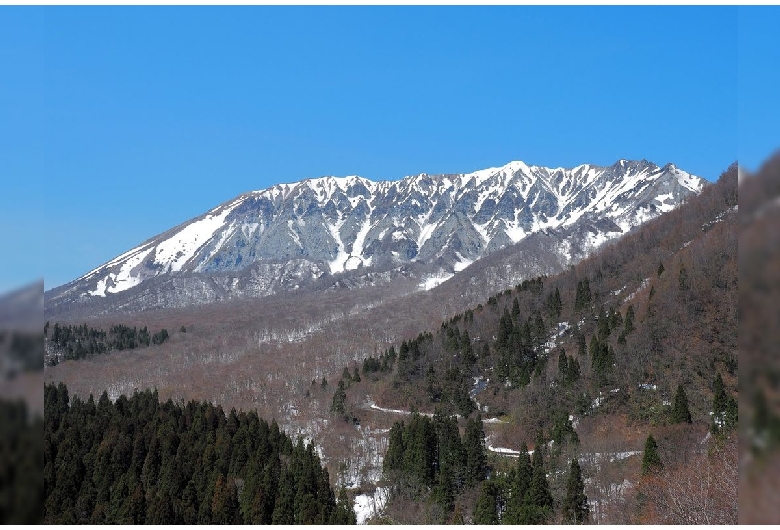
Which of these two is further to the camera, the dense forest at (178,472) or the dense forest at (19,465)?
the dense forest at (178,472)

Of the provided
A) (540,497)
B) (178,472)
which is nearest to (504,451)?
(540,497)

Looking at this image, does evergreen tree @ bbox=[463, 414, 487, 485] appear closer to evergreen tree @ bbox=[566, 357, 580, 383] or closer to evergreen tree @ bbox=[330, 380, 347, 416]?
evergreen tree @ bbox=[566, 357, 580, 383]

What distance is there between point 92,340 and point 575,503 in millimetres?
101534

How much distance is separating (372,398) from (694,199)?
1981 inches

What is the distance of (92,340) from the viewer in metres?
112

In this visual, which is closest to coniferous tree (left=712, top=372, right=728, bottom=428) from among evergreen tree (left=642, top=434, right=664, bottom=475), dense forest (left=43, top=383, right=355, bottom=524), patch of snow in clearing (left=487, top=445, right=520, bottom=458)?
evergreen tree (left=642, top=434, right=664, bottom=475)

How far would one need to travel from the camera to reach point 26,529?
2807 mm

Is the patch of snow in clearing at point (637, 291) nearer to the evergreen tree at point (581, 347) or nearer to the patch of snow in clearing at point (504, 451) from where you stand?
the evergreen tree at point (581, 347)

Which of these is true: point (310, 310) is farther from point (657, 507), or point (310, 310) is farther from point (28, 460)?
point (28, 460)

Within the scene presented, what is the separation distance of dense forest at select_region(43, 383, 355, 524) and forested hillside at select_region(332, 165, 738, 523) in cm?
533

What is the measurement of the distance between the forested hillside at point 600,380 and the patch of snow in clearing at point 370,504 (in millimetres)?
859

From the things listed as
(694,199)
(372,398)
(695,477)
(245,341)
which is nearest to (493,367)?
(372,398)

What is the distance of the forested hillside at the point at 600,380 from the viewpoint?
2908 centimetres

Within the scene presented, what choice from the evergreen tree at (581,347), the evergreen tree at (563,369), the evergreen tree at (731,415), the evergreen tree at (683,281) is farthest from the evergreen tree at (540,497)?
the evergreen tree at (683,281)
